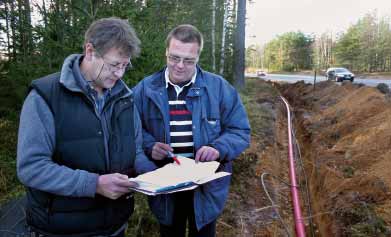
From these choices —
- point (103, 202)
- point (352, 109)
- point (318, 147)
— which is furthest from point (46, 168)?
point (352, 109)

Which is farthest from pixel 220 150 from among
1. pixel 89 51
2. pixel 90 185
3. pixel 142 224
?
pixel 142 224

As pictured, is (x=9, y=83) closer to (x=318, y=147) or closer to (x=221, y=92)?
(x=221, y=92)

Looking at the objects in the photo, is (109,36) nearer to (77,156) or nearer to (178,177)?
(77,156)

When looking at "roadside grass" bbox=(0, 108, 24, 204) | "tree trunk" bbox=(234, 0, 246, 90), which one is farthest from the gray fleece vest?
"tree trunk" bbox=(234, 0, 246, 90)

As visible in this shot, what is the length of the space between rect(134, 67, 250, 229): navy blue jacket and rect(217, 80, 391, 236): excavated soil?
5.89ft

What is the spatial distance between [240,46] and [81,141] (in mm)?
15719

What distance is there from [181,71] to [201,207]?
0.97 metres

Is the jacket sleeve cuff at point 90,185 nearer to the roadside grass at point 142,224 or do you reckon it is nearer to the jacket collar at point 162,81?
the jacket collar at point 162,81

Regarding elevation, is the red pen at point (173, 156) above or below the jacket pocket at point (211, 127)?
below

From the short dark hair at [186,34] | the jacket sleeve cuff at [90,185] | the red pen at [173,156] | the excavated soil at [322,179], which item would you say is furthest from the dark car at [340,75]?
the jacket sleeve cuff at [90,185]

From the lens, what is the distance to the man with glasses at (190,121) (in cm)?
232

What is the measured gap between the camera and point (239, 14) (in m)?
16.5

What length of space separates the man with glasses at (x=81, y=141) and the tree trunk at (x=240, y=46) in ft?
50.1

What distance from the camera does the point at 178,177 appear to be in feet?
6.66
